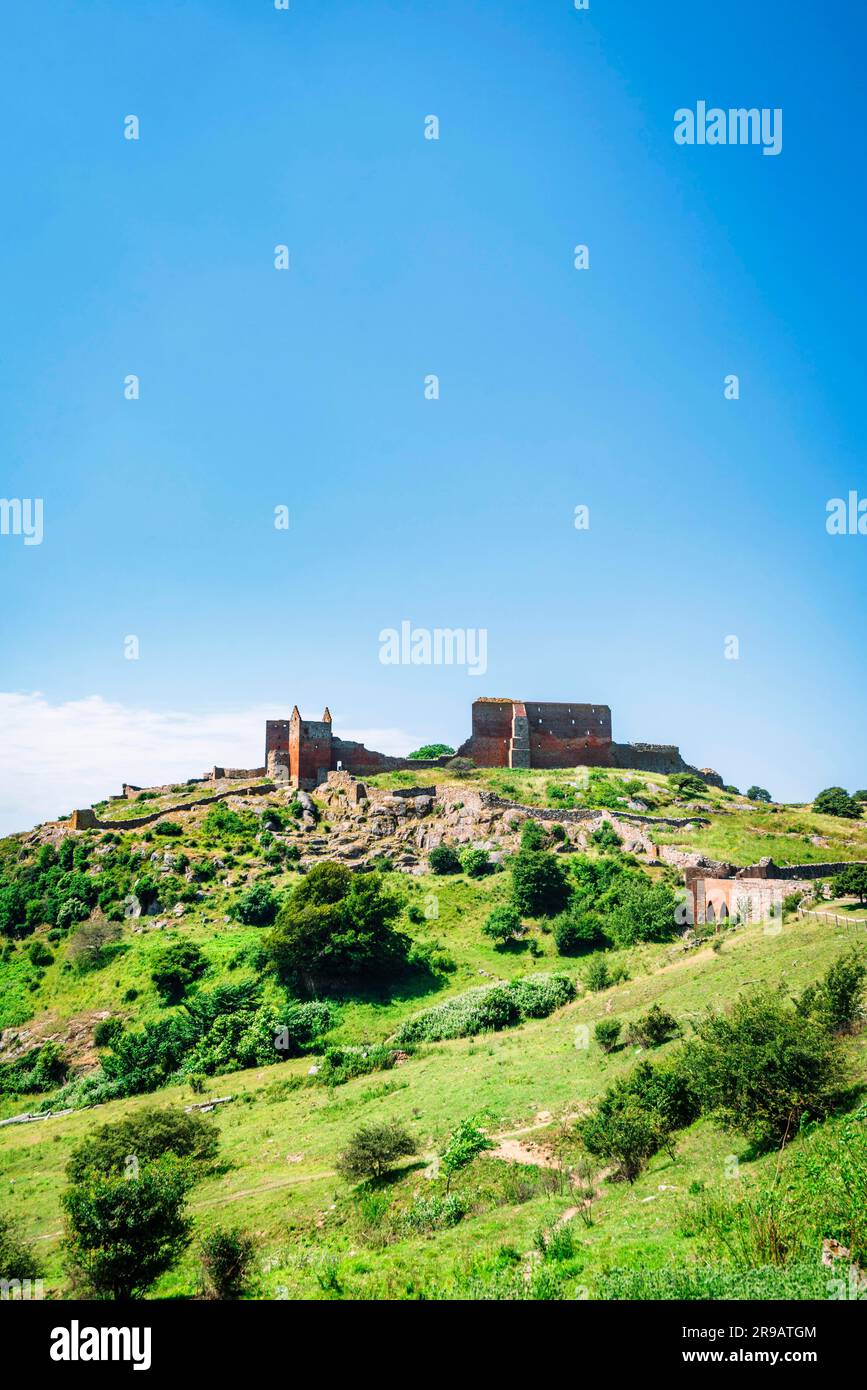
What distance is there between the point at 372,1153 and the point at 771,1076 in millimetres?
10785

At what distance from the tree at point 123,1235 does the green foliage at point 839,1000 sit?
1491 centimetres

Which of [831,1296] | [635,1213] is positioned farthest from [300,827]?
[831,1296]

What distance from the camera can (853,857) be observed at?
144 ft

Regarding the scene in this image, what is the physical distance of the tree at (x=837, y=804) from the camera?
6394cm

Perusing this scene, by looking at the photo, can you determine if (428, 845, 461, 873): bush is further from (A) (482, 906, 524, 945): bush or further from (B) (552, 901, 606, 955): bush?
(B) (552, 901, 606, 955): bush

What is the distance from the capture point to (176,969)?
41219 millimetres

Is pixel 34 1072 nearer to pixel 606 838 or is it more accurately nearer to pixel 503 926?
pixel 503 926

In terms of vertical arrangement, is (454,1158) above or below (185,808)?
below

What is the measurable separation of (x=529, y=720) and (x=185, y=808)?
3197 centimetres

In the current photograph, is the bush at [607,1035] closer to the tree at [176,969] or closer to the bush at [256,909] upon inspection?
the tree at [176,969]

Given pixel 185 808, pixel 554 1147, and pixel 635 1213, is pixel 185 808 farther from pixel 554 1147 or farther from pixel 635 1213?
pixel 635 1213

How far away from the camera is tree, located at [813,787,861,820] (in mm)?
63938

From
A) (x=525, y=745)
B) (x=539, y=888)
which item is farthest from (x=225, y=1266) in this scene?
(x=525, y=745)

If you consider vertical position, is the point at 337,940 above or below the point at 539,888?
below
